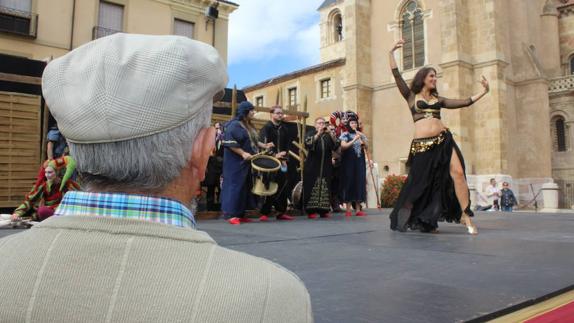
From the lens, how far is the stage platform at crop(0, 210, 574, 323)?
197cm

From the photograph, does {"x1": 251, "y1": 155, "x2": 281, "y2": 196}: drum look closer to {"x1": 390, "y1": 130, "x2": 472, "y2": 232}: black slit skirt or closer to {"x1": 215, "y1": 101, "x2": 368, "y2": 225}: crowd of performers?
{"x1": 215, "y1": 101, "x2": 368, "y2": 225}: crowd of performers

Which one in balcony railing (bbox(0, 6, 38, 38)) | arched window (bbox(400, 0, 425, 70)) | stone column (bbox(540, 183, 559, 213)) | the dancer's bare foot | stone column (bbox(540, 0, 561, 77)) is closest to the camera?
the dancer's bare foot

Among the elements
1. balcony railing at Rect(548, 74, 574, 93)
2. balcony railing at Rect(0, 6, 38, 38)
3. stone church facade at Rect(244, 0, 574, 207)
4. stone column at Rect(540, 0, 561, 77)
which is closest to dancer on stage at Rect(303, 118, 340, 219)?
balcony railing at Rect(0, 6, 38, 38)

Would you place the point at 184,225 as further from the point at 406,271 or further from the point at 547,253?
the point at 547,253

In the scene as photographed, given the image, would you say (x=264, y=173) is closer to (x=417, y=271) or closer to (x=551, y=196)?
(x=417, y=271)

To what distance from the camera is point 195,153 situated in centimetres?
100

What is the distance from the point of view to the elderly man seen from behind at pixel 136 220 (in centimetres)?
77

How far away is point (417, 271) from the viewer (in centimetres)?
282

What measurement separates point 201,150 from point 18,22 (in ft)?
70.3

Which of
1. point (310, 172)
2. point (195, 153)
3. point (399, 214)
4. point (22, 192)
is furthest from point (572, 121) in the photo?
point (195, 153)

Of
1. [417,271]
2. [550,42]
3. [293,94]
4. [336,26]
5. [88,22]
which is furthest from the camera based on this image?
[336,26]

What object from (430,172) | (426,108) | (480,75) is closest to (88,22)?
(426,108)

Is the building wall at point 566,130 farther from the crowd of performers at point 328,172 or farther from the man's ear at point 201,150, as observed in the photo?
the man's ear at point 201,150

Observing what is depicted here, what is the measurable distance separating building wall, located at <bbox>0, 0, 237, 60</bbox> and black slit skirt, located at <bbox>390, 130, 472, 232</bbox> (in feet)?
55.4
